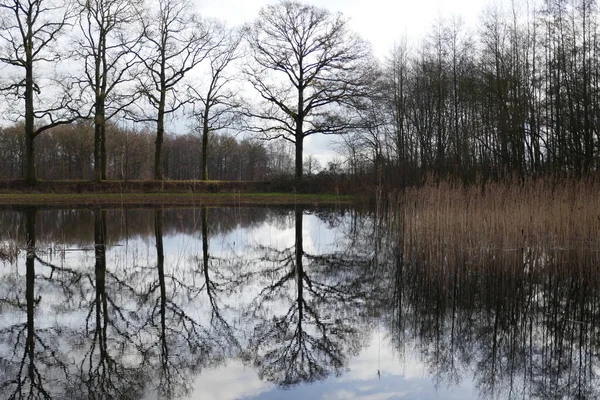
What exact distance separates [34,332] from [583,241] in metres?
8.56

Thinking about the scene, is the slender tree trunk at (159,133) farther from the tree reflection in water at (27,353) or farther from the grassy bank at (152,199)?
the tree reflection in water at (27,353)

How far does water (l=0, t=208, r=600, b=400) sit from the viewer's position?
155 inches

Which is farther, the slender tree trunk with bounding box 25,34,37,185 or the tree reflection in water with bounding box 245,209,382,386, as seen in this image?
the slender tree trunk with bounding box 25,34,37,185

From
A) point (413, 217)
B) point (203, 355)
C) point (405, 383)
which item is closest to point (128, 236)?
point (413, 217)

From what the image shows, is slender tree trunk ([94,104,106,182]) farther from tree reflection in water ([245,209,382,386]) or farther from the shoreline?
tree reflection in water ([245,209,382,386])

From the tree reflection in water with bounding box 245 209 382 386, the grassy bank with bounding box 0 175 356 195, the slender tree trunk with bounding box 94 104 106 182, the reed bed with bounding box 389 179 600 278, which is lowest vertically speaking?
the tree reflection in water with bounding box 245 209 382 386

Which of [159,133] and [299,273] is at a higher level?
[159,133]

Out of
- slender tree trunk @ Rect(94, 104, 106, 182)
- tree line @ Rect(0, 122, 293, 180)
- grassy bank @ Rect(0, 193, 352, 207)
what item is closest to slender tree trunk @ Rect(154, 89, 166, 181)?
slender tree trunk @ Rect(94, 104, 106, 182)

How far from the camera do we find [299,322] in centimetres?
559

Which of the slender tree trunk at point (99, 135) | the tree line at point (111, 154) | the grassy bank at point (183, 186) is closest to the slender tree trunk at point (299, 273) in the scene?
the grassy bank at point (183, 186)

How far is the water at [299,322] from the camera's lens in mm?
3932

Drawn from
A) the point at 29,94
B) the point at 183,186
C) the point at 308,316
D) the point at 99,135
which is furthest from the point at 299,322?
the point at 99,135

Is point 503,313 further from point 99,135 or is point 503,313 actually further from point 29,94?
point 99,135

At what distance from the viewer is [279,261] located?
934 centimetres
